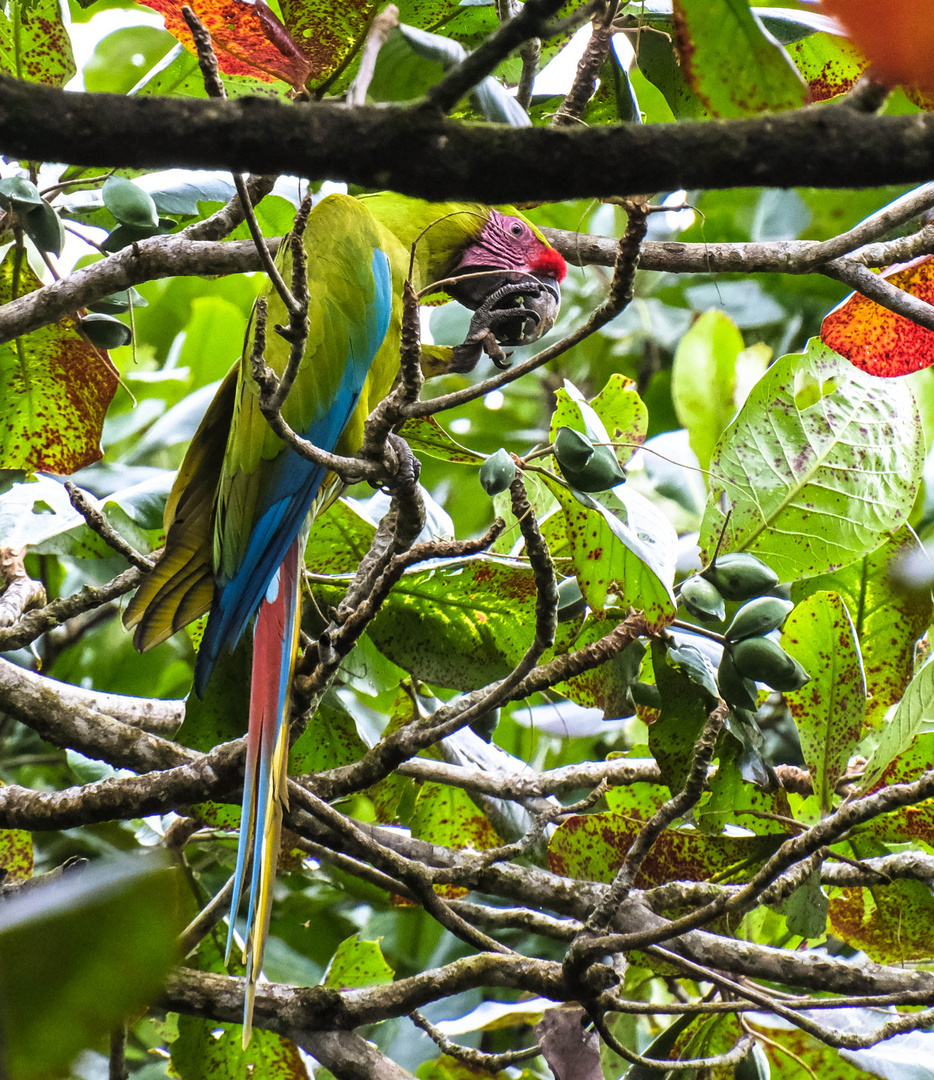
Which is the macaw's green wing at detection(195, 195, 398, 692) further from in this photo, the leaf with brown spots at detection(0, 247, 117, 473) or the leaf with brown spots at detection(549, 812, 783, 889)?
the leaf with brown spots at detection(549, 812, 783, 889)

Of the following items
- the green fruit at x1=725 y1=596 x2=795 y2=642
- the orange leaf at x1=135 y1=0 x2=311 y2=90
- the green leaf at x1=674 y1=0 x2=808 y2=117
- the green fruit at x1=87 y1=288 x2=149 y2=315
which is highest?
the orange leaf at x1=135 y1=0 x2=311 y2=90

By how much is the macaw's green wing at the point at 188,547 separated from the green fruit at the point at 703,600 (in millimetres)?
566

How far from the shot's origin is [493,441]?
1811 millimetres

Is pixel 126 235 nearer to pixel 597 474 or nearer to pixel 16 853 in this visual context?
pixel 597 474

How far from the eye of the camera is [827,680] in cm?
93

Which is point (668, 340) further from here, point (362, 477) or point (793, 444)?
point (362, 477)

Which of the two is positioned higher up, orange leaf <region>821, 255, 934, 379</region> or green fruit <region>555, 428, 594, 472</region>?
orange leaf <region>821, 255, 934, 379</region>

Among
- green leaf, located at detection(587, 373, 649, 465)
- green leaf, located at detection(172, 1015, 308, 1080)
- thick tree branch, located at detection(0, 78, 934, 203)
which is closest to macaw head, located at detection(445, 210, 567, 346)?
green leaf, located at detection(587, 373, 649, 465)

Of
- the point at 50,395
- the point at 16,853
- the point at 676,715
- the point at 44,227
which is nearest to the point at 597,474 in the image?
the point at 676,715

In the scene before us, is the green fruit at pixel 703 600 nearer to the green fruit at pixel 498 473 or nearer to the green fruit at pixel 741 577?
the green fruit at pixel 741 577

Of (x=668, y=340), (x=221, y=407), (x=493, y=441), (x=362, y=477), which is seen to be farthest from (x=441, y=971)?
(x=668, y=340)

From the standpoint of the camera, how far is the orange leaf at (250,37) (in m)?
0.79

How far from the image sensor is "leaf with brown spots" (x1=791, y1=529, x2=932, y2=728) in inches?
42.8

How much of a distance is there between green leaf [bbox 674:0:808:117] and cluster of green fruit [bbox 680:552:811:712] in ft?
1.67
